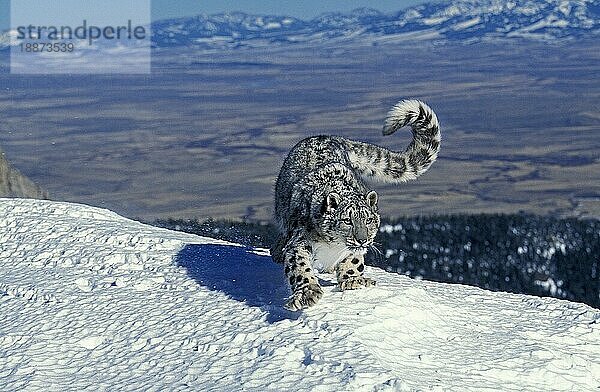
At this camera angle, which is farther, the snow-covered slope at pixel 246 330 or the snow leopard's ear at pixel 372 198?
the snow leopard's ear at pixel 372 198

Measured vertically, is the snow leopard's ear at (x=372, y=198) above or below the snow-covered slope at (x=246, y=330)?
above

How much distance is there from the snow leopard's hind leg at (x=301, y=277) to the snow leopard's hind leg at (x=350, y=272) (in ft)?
2.30

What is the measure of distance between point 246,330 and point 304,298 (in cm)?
59

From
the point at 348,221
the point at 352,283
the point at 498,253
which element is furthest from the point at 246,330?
the point at 498,253

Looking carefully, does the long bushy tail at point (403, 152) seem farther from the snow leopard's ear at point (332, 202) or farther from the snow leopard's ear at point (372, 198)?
the snow leopard's ear at point (332, 202)

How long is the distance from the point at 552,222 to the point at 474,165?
11228 centimetres

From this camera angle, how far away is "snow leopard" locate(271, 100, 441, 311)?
320 inches

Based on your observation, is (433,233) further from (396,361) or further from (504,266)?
(396,361)

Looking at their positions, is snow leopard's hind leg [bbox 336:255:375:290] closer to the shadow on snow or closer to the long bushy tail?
the shadow on snow

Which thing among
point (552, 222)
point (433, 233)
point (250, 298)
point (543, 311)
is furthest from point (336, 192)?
point (552, 222)

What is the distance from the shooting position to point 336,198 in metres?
8.10

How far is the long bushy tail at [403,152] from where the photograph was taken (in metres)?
10.3

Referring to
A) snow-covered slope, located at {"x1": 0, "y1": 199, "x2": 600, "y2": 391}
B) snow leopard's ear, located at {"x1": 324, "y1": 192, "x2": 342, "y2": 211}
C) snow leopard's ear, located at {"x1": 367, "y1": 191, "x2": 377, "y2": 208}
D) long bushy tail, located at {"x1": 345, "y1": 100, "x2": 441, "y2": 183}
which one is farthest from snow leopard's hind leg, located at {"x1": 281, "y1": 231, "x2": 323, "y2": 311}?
long bushy tail, located at {"x1": 345, "y1": 100, "x2": 441, "y2": 183}

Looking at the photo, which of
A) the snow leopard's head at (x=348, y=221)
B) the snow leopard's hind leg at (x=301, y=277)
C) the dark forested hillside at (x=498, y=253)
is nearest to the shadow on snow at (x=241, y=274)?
the snow leopard's hind leg at (x=301, y=277)
